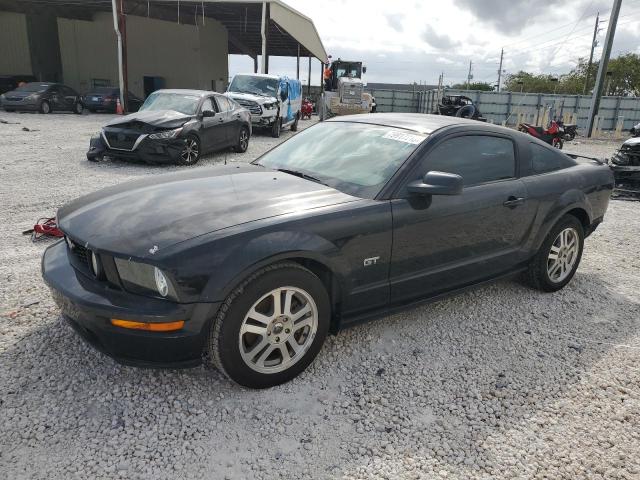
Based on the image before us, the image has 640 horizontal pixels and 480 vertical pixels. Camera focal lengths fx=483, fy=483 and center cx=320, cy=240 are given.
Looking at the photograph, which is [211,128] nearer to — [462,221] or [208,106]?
[208,106]

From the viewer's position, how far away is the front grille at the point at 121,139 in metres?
8.99

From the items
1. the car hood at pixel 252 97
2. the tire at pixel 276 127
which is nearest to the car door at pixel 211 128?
the car hood at pixel 252 97

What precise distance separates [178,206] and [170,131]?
707 centimetres

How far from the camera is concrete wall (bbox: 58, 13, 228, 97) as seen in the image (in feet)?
97.9

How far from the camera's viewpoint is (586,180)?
14.0ft

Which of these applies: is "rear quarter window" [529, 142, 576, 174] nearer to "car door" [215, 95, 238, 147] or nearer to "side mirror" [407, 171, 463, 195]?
"side mirror" [407, 171, 463, 195]

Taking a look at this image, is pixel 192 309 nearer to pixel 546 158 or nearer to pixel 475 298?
pixel 475 298

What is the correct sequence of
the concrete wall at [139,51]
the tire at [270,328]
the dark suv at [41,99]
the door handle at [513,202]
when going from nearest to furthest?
the tire at [270,328]
the door handle at [513,202]
the dark suv at [41,99]
the concrete wall at [139,51]

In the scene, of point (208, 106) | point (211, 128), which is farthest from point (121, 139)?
point (208, 106)

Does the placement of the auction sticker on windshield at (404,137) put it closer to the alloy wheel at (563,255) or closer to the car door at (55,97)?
the alloy wheel at (563,255)

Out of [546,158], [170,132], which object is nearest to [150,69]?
[170,132]

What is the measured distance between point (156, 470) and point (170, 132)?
26.4 feet

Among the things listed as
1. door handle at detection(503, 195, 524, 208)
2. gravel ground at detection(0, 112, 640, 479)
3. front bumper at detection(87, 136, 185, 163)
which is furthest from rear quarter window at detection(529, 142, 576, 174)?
front bumper at detection(87, 136, 185, 163)

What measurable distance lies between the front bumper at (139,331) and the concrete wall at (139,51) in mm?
31391
